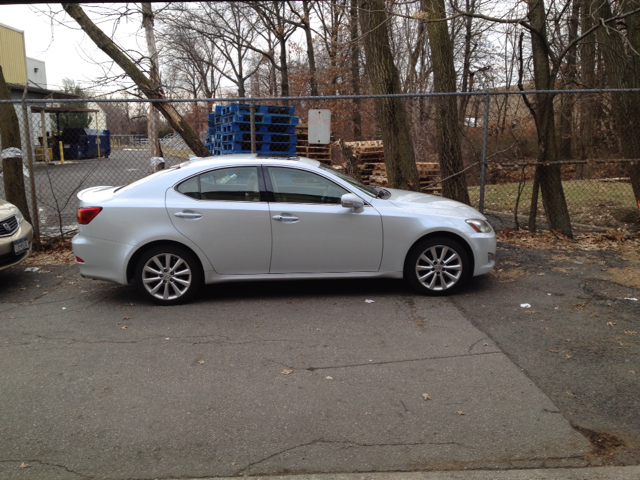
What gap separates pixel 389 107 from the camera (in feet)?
31.4

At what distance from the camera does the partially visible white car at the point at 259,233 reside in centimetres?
613

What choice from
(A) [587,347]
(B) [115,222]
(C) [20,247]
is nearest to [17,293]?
(C) [20,247]

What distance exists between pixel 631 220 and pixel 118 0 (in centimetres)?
1195

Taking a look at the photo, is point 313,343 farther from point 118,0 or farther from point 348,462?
point 118,0

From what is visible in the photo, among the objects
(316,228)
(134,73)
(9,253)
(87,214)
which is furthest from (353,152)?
(9,253)

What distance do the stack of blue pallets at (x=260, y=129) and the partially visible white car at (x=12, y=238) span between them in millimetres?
4131

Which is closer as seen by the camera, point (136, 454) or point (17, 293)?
point (136, 454)

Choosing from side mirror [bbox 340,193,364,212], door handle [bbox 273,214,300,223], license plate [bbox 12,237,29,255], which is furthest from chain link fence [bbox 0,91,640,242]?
side mirror [bbox 340,193,364,212]

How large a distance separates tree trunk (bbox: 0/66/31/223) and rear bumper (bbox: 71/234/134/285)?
3.09 m

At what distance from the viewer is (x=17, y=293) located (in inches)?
272

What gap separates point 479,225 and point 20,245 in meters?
5.61

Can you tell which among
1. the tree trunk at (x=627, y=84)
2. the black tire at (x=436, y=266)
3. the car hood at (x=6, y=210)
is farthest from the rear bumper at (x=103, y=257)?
the tree trunk at (x=627, y=84)

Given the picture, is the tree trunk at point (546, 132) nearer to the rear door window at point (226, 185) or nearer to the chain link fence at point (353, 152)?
the chain link fence at point (353, 152)

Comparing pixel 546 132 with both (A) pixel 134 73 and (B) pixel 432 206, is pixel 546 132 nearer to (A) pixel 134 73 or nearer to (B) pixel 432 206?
(B) pixel 432 206
